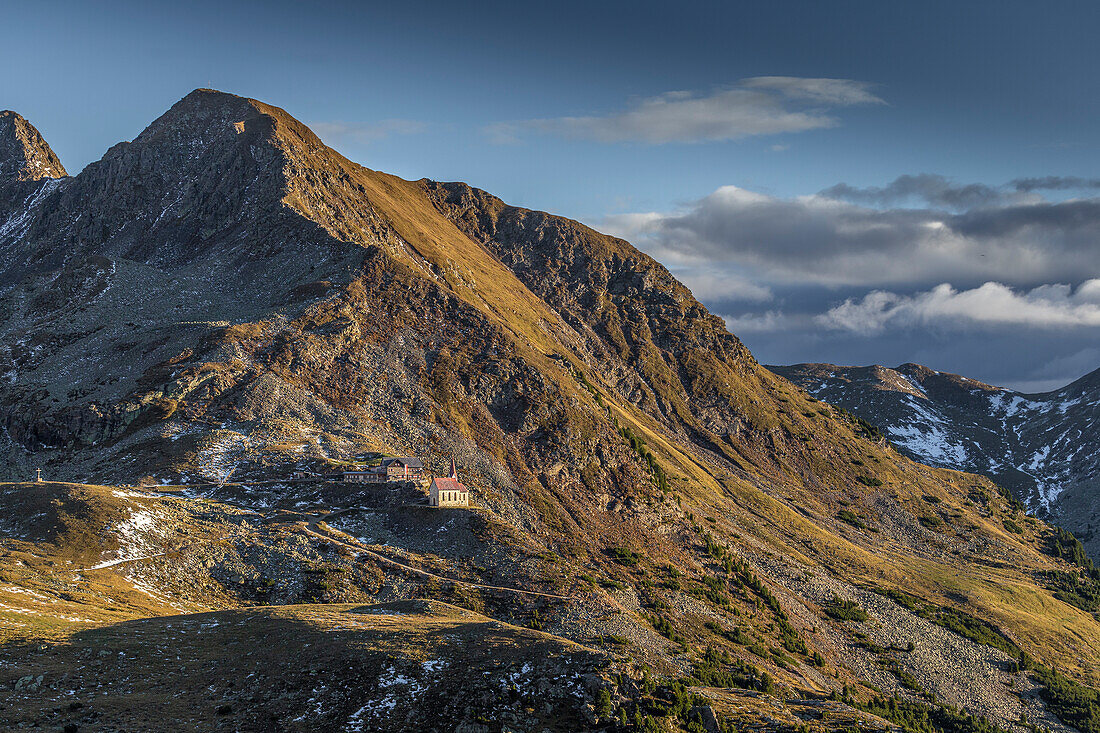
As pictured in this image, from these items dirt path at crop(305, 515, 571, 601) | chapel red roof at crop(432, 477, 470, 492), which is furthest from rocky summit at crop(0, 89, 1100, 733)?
dirt path at crop(305, 515, 571, 601)

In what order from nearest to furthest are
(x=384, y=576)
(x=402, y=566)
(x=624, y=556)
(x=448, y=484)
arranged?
(x=384, y=576) < (x=402, y=566) < (x=448, y=484) < (x=624, y=556)

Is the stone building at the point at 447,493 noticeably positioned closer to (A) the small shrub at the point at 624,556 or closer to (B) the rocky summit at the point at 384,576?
(B) the rocky summit at the point at 384,576

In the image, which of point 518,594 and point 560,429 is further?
point 560,429

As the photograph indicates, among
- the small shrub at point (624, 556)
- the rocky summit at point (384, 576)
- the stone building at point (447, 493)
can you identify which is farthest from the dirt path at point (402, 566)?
the small shrub at point (624, 556)

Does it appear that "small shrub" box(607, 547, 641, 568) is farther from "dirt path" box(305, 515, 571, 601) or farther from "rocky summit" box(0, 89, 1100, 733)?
"dirt path" box(305, 515, 571, 601)

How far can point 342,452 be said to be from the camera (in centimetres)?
14962

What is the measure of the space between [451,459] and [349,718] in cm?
10629

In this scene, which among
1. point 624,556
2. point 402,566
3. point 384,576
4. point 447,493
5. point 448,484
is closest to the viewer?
point 384,576

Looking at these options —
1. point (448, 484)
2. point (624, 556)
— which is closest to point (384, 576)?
point (448, 484)

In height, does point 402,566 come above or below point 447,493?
below

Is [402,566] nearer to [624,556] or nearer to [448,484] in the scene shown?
[448,484]

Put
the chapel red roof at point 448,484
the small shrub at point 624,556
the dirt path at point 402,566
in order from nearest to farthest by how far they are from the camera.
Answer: the dirt path at point 402,566, the chapel red roof at point 448,484, the small shrub at point 624,556

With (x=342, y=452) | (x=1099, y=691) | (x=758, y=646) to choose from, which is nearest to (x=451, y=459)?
(x=342, y=452)

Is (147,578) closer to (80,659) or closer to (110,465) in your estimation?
(80,659)
